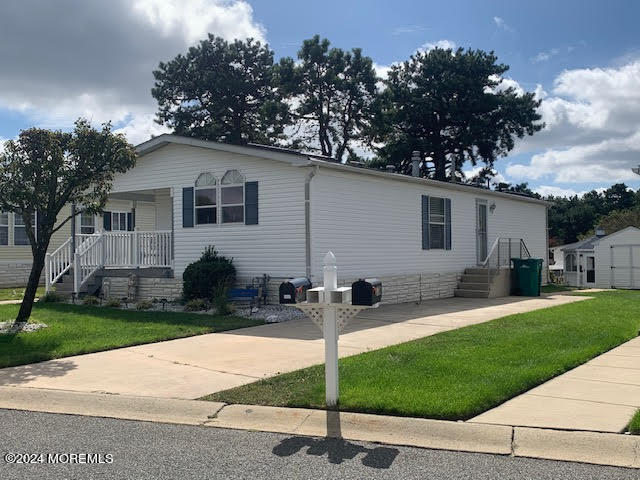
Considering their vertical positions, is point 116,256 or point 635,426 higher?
point 116,256

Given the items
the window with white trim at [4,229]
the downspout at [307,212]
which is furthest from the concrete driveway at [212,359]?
the window with white trim at [4,229]

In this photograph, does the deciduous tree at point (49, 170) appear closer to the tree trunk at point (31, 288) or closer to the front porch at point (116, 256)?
the tree trunk at point (31, 288)

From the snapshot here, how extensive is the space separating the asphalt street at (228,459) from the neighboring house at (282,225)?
29.3ft

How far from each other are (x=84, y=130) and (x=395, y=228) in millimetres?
8551

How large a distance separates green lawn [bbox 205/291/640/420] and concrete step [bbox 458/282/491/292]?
775 cm

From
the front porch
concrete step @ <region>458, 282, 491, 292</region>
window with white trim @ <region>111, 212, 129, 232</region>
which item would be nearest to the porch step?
concrete step @ <region>458, 282, 491, 292</region>

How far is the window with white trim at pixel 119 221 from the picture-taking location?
81.8 ft

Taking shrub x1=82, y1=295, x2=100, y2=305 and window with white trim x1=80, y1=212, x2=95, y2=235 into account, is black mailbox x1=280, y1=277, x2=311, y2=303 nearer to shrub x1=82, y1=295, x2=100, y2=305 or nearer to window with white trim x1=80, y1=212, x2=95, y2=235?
shrub x1=82, y1=295, x2=100, y2=305

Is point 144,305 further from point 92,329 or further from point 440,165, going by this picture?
point 440,165

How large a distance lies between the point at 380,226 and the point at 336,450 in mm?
11710

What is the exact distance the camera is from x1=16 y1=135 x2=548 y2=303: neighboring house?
14438mm

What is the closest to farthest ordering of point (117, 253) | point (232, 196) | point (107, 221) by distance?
point (232, 196), point (117, 253), point (107, 221)

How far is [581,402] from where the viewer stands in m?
5.93

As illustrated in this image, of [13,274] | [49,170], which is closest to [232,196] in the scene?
[49,170]
